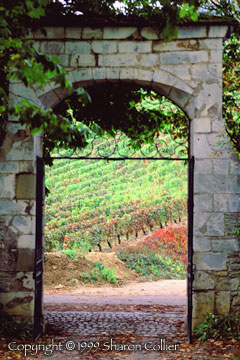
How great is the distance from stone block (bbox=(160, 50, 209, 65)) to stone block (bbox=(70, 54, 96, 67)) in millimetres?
991

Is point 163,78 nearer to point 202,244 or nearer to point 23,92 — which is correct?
point 23,92

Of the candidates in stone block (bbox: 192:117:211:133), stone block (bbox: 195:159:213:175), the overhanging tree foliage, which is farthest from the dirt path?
stone block (bbox: 192:117:211:133)

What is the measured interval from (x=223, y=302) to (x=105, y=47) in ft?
12.2

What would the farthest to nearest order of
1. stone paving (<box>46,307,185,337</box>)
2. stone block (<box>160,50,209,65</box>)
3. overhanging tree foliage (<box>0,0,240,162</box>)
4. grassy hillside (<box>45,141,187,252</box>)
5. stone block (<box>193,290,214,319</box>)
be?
grassy hillside (<box>45,141,187,252</box>) < stone paving (<box>46,307,185,337</box>) < stone block (<box>160,50,209,65</box>) < stone block (<box>193,290,214,319</box>) < overhanging tree foliage (<box>0,0,240,162</box>)

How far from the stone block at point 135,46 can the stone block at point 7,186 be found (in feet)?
7.41

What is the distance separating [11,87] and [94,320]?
12.9 ft

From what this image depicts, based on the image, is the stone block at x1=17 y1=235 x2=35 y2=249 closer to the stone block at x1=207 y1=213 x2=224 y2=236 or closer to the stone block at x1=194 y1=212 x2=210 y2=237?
the stone block at x1=194 y1=212 x2=210 y2=237

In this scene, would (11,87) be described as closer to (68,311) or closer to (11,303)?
(11,303)

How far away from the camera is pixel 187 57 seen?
20.8 feet

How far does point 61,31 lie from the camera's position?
638cm

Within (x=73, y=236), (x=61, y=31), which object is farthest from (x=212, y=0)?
(x=73, y=236)

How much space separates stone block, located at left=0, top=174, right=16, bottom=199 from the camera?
6352 mm

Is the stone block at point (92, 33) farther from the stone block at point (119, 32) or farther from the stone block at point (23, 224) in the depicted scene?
the stone block at point (23, 224)

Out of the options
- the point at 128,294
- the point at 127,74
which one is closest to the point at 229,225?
the point at 127,74
